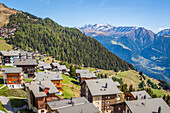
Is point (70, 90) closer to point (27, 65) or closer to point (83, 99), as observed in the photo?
point (27, 65)

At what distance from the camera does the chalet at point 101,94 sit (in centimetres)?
6284

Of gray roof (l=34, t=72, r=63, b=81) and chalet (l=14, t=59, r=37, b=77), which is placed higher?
chalet (l=14, t=59, r=37, b=77)

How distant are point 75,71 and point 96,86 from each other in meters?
62.4

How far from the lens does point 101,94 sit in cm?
6278

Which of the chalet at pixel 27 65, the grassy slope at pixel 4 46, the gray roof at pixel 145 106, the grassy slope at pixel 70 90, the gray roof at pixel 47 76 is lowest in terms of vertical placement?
the grassy slope at pixel 70 90

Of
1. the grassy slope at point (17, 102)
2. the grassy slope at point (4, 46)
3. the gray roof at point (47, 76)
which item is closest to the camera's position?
the grassy slope at point (17, 102)

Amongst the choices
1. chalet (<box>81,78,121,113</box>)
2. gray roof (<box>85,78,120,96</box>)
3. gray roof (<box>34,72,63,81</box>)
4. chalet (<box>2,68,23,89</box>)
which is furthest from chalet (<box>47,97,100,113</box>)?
gray roof (<box>34,72,63,81</box>)

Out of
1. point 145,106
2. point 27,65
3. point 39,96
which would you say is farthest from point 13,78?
point 145,106

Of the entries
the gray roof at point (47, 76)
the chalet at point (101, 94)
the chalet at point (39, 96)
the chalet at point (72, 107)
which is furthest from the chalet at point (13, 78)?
the chalet at point (72, 107)

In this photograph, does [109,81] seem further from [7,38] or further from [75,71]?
Answer: [7,38]

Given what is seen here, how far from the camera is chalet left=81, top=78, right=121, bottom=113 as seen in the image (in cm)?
6284

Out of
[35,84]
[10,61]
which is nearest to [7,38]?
[10,61]

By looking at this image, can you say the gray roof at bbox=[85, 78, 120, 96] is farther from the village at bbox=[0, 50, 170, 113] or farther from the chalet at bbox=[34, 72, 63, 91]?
the chalet at bbox=[34, 72, 63, 91]

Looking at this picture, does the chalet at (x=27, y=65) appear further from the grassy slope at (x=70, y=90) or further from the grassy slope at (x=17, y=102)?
the grassy slope at (x=17, y=102)
